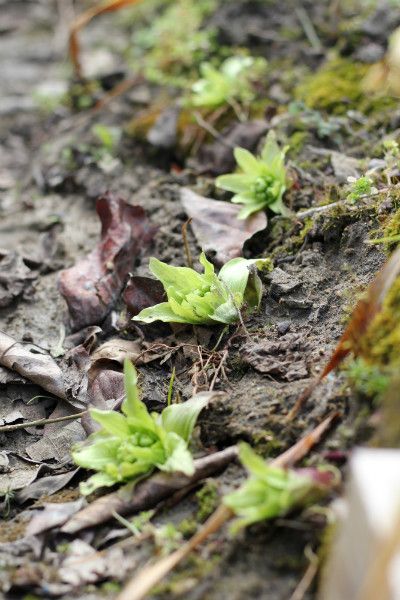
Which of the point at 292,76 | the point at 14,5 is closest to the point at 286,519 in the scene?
the point at 292,76

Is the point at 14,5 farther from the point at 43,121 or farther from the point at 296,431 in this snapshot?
the point at 296,431

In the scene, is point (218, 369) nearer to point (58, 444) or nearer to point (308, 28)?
point (58, 444)

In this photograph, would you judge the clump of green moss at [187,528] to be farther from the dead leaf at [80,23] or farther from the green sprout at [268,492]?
the dead leaf at [80,23]

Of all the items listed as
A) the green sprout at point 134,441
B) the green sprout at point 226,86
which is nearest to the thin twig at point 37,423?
the green sprout at point 134,441

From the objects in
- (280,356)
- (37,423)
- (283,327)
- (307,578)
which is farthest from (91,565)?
(283,327)

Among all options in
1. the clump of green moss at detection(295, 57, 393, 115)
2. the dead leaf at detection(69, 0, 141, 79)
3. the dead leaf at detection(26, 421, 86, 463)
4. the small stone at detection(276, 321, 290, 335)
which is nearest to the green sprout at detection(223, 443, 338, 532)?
the small stone at detection(276, 321, 290, 335)

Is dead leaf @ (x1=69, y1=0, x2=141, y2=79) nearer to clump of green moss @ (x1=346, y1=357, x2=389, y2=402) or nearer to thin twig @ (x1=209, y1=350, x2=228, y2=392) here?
thin twig @ (x1=209, y1=350, x2=228, y2=392)
